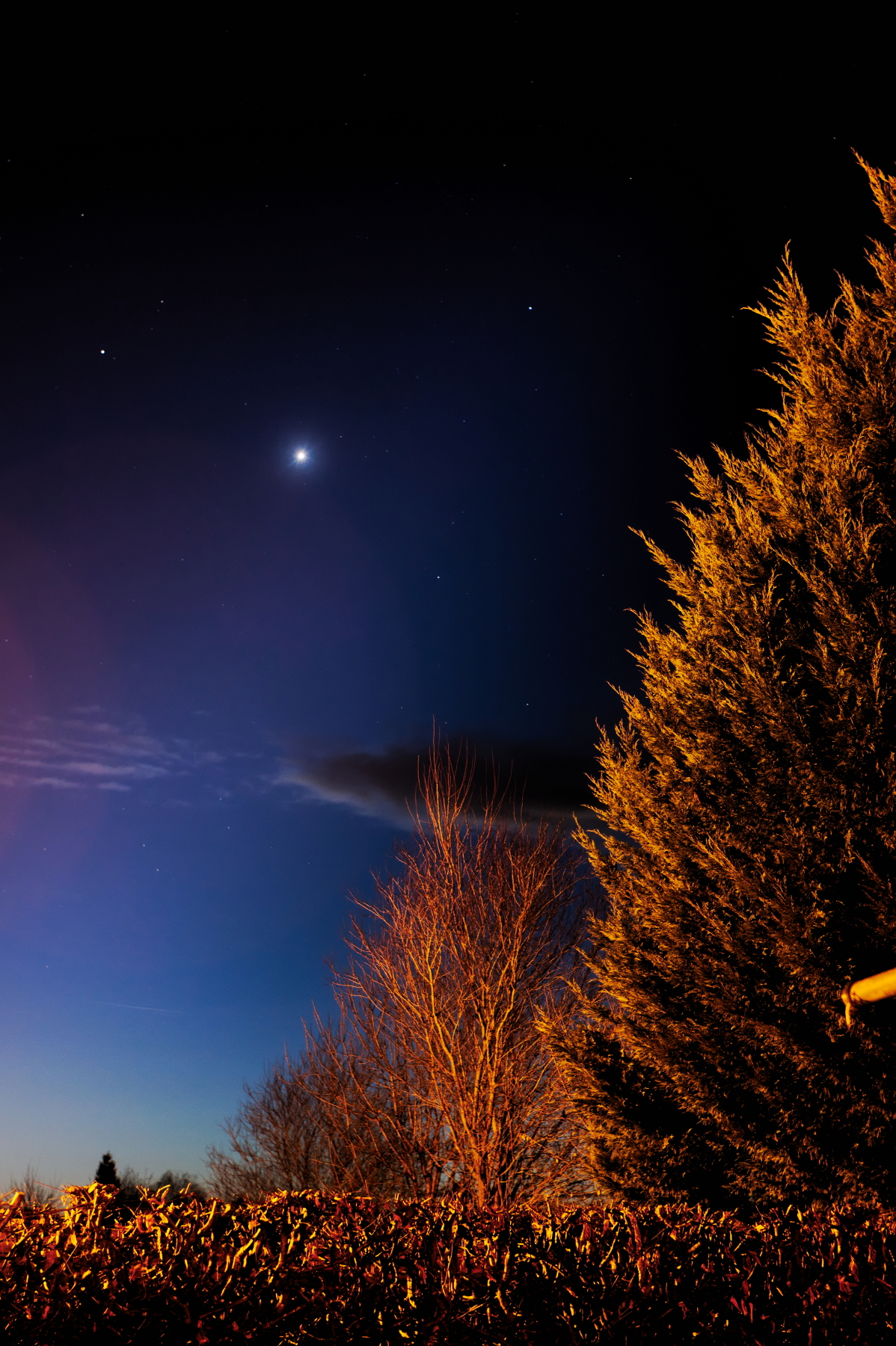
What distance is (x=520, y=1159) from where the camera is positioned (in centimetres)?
1318

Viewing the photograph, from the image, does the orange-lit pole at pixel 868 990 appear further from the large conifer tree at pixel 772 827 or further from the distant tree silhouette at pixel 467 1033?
the distant tree silhouette at pixel 467 1033

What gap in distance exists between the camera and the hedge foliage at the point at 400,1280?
2539mm

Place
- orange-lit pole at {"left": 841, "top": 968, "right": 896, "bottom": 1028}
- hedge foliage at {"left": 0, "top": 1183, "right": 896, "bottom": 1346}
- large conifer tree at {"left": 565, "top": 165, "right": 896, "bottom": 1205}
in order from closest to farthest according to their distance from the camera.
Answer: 1. hedge foliage at {"left": 0, "top": 1183, "right": 896, "bottom": 1346}
2. orange-lit pole at {"left": 841, "top": 968, "right": 896, "bottom": 1028}
3. large conifer tree at {"left": 565, "top": 165, "right": 896, "bottom": 1205}

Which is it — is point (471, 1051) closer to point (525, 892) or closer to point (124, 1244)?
point (525, 892)

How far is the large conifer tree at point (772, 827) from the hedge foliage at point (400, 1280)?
3.30 meters

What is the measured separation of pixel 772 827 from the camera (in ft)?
23.8

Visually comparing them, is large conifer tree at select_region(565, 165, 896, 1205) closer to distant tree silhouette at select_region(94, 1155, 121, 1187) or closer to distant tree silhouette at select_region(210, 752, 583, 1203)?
distant tree silhouette at select_region(210, 752, 583, 1203)

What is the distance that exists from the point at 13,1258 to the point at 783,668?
6948 millimetres

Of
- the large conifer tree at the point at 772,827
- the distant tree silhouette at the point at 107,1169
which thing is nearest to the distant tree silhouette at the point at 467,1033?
the large conifer tree at the point at 772,827

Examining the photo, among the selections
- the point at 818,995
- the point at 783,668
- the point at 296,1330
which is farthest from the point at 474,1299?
the point at 783,668

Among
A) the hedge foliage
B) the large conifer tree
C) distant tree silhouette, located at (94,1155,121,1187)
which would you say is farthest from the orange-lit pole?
distant tree silhouette, located at (94,1155,121,1187)

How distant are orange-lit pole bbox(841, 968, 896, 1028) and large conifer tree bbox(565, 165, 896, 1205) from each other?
0.16 meters

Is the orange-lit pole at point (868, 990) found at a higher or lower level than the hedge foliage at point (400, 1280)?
higher

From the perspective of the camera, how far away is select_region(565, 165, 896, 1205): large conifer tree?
661cm
